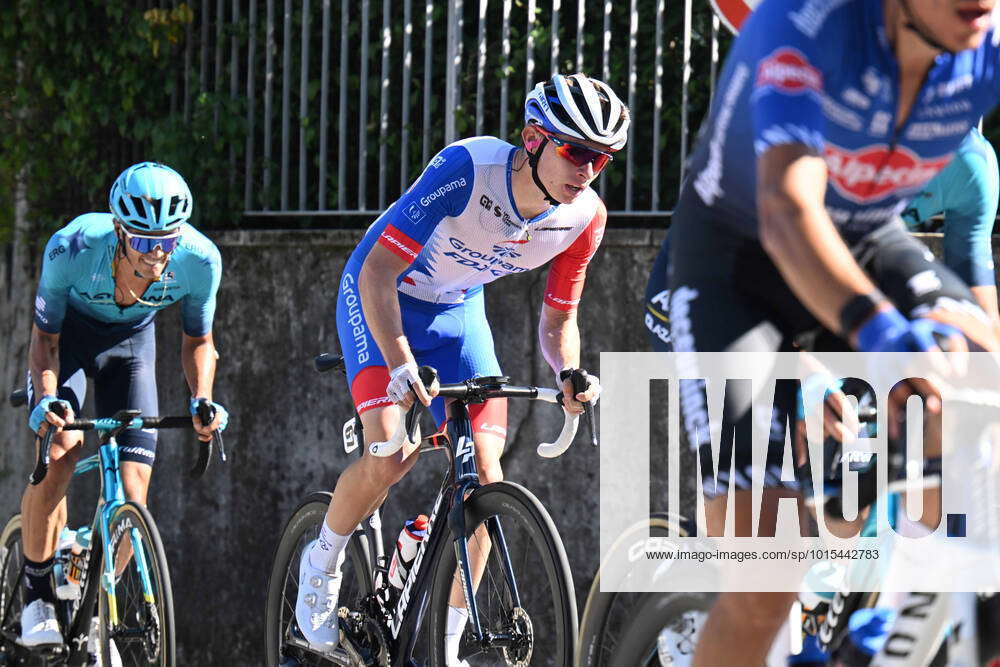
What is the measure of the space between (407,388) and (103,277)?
197 cm

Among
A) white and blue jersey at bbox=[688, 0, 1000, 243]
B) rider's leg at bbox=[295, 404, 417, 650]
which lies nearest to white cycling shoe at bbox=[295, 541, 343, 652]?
rider's leg at bbox=[295, 404, 417, 650]

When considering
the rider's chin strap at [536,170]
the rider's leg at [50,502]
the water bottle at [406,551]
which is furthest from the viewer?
the rider's leg at [50,502]

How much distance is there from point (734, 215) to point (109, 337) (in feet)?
12.0

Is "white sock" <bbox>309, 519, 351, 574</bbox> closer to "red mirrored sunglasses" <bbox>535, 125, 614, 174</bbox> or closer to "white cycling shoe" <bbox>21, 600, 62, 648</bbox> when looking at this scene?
"white cycling shoe" <bbox>21, 600, 62, 648</bbox>

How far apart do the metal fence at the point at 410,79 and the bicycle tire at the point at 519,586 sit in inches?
105

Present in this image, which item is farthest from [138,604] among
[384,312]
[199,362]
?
[384,312]

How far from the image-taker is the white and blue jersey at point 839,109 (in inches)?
101

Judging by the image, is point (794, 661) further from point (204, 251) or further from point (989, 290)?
point (204, 251)

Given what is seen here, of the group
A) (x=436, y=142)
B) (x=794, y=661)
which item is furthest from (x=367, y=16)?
(x=794, y=661)

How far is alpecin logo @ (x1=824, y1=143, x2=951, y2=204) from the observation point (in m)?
2.80

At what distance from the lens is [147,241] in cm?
528

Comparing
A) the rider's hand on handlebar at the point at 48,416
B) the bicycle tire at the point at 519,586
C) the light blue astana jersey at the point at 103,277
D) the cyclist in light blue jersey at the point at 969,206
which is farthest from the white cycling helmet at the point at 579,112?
the rider's hand on handlebar at the point at 48,416

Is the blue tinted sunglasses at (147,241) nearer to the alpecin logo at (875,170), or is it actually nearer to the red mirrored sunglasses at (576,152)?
the red mirrored sunglasses at (576,152)

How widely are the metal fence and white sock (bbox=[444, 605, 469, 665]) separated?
275cm
